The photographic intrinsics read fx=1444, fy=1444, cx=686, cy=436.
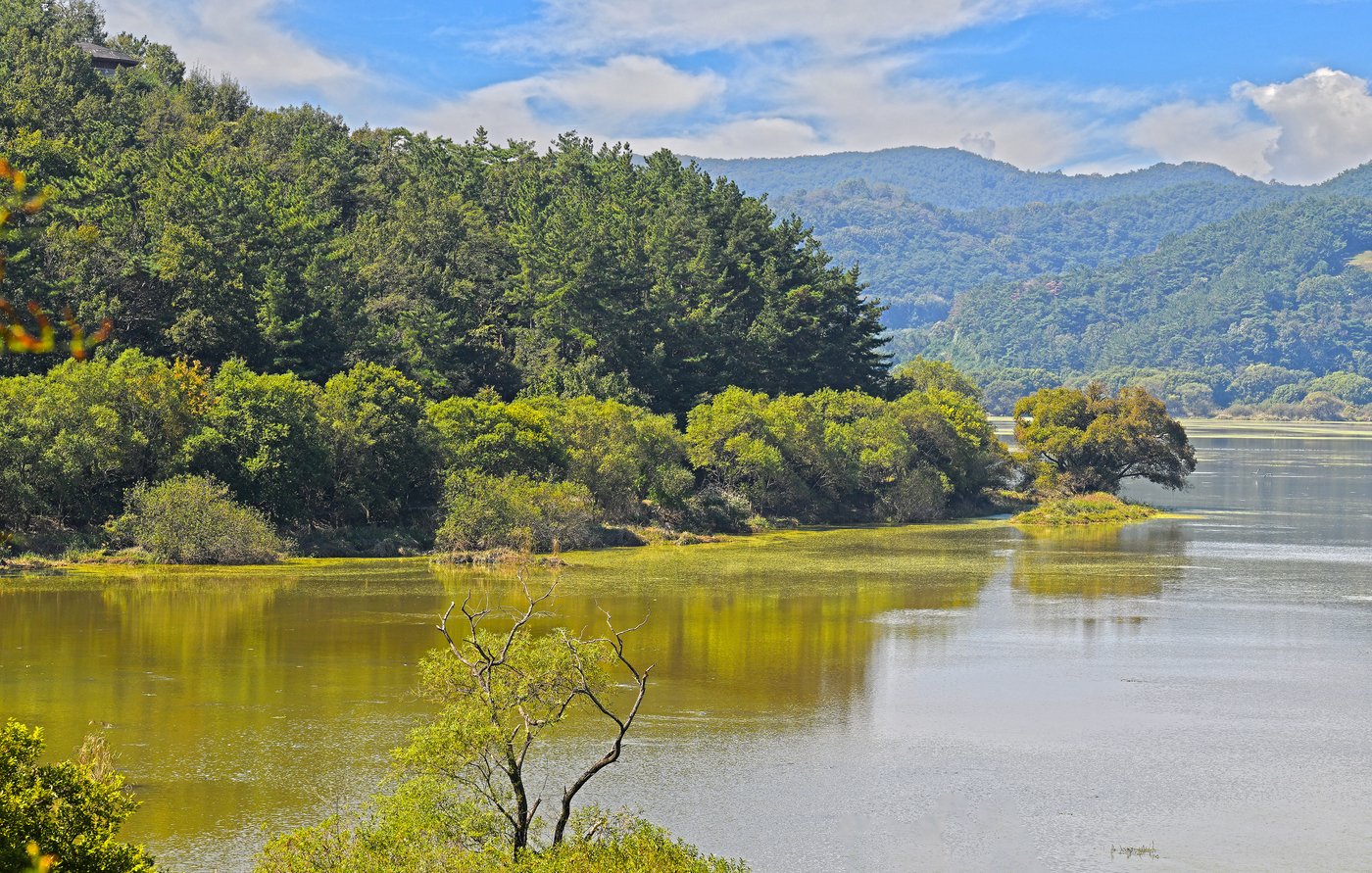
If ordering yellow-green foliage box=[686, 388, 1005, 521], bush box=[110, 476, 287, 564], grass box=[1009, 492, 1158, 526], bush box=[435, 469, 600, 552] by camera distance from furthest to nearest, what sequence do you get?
grass box=[1009, 492, 1158, 526] → yellow-green foliage box=[686, 388, 1005, 521] → bush box=[435, 469, 600, 552] → bush box=[110, 476, 287, 564]

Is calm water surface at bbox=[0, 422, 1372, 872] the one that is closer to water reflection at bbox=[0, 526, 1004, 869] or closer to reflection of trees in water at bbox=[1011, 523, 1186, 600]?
water reflection at bbox=[0, 526, 1004, 869]

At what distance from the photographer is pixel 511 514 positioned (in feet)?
161

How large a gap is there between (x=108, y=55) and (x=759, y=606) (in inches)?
3036

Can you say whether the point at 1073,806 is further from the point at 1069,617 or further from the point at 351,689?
the point at 1069,617

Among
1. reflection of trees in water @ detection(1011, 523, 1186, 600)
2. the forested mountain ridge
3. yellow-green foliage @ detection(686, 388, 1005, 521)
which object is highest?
the forested mountain ridge

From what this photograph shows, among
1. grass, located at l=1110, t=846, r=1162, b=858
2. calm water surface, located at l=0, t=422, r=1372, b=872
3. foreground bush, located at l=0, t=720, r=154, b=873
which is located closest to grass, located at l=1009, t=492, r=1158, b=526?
calm water surface, located at l=0, t=422, r=1372, b=872

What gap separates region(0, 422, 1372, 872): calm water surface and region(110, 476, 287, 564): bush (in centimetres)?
168

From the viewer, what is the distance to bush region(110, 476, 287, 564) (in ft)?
142

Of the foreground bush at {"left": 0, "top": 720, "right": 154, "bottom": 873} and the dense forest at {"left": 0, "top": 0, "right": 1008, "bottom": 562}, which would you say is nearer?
the foreground bush at {"left": 0, "top": 720, "right": 154, "bottom": 873}

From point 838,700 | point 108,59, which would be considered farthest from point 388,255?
point 838,700

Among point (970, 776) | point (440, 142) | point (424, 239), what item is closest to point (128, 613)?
point (970, 776)

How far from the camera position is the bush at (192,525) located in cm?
4328

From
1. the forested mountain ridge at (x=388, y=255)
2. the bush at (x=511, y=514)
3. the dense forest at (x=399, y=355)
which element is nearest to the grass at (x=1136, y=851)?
the dense forest at (x=399, y=355)

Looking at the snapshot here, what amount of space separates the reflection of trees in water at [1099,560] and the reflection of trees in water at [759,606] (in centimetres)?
186
